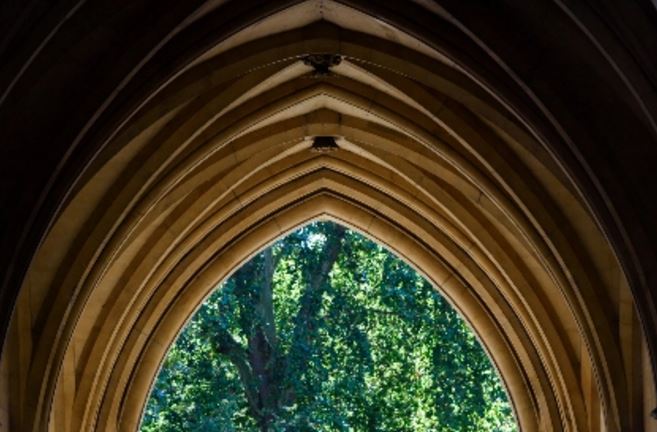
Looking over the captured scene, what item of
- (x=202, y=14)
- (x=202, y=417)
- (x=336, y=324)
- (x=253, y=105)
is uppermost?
(x=336, y=324)

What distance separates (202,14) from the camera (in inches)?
738

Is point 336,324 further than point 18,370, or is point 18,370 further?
point 336,324

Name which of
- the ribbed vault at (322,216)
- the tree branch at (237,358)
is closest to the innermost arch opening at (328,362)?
the tree branch at (237,358)

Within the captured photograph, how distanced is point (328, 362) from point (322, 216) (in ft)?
28.1

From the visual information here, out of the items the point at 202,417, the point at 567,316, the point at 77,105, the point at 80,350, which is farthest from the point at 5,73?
the point at 202,417

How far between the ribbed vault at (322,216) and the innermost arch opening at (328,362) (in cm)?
800

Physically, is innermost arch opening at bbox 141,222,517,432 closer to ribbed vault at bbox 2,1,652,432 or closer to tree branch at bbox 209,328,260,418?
tree branch at bbox 209,328,260,418

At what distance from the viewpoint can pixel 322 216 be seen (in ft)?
85.3

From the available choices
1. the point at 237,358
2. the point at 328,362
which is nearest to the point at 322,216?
the point at 237,358

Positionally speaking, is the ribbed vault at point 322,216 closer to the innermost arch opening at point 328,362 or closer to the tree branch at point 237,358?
the innermost arch opening at point 328,362

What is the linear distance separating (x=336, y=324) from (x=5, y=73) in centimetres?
1876

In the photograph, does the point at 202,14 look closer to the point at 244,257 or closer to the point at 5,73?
the point at 5,73

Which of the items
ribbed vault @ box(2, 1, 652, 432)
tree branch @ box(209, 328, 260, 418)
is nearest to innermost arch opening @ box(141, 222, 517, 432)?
tree branch @ box(209, 328, 260, 418)

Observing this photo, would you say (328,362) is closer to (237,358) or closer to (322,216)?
(237,358)
